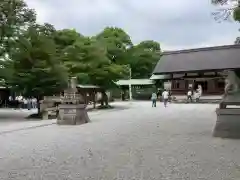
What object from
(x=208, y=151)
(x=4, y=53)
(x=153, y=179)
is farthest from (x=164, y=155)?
(x=4, y=53)

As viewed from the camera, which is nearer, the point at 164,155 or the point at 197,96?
the point at 164,155

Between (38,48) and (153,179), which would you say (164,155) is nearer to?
(153,179)

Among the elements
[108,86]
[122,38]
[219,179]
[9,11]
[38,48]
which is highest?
[122,38]

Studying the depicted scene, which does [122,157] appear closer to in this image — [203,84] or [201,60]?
[203,84]

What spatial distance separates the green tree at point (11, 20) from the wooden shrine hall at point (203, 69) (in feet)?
79.4

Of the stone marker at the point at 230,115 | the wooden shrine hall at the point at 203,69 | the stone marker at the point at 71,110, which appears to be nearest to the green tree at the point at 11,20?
the stone marker at the point at 71,110

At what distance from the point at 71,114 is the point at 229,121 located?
8.50 meters

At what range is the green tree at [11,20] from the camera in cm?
2272

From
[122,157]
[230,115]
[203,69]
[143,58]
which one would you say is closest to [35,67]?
[230,115]

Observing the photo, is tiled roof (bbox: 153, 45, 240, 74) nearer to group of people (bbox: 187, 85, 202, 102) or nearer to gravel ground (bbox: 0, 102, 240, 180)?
group of people (bbox: 187, 85, 202, 102)

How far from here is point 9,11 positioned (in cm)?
2275

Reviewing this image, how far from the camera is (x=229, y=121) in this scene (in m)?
12.0

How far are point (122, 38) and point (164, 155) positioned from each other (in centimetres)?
4891

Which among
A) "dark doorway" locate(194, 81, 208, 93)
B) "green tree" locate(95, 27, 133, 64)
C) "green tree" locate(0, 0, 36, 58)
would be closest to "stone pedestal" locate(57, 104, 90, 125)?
"green tree" locate(0, 0, 36, 58)
